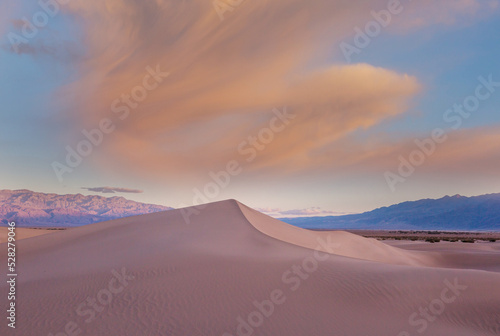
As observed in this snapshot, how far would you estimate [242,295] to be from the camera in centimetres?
773

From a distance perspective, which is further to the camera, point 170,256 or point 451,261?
point 451,261

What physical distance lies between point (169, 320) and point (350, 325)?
136 inches

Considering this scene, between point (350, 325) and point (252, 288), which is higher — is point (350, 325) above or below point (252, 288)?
below

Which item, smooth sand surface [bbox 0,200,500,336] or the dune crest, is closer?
smooth sand surface [bbox 0,200,500,336]

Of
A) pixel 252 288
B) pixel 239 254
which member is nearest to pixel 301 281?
pixel 252 288

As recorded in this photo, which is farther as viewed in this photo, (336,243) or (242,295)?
(336,243)

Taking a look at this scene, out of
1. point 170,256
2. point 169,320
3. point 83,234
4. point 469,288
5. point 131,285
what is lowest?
point 469,288

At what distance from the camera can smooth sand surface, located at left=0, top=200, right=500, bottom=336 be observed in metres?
6.63

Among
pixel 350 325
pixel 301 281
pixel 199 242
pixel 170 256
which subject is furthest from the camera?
pixel 199 242

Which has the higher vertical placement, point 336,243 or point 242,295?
point 336,243

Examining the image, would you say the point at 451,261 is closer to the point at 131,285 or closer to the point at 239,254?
the point at 239,254

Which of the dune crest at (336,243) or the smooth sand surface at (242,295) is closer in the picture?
the smooth sand surface at (242,295)

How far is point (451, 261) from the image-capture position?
23.1m

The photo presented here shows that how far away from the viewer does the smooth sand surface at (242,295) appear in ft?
21.7
